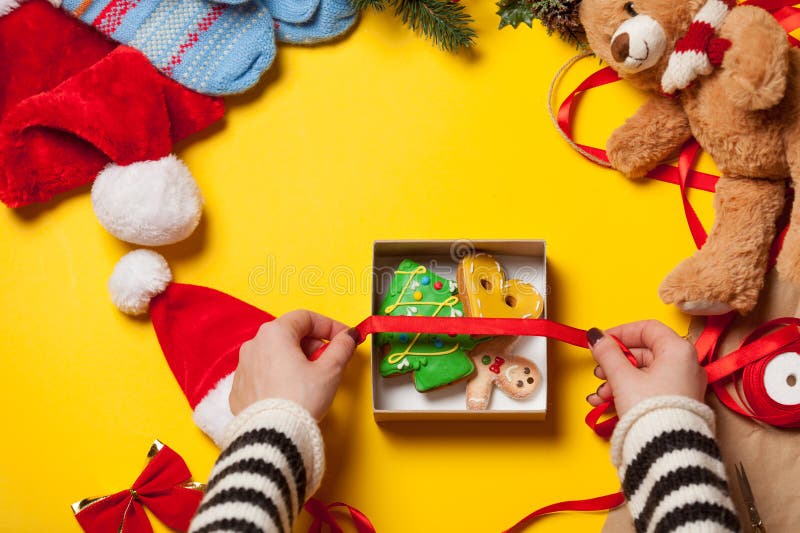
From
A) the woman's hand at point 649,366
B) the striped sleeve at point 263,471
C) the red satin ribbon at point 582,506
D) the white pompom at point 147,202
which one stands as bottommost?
the red satin ribbon at point 582,506

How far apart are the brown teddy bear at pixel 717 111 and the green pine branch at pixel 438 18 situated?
0.39 feet

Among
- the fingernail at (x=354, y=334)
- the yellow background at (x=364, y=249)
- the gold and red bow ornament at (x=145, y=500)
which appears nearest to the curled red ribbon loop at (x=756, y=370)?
the yellow background at (x=364, y=249)

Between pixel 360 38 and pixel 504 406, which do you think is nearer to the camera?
pixel 504 406

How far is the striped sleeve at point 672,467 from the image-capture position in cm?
75

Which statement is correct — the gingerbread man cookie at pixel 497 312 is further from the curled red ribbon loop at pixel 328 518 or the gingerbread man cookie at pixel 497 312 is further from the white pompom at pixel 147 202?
the white pompom at pixel 147 202

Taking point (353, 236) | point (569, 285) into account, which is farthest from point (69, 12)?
point (569, 285)

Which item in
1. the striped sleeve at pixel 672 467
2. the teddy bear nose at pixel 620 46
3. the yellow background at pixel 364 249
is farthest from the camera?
the yellow background at pixel 364 249

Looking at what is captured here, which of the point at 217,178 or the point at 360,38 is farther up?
the point at 360,38

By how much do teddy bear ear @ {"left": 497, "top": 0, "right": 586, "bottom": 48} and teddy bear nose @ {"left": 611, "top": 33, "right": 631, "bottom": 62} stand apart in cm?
14

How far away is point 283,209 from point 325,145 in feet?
0.42

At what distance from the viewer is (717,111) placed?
99cm

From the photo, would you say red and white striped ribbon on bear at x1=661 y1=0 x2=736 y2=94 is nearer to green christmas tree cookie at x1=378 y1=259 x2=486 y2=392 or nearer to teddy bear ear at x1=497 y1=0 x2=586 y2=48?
teddy bear ear at x1=497 y1=0 x2=586 y2=48

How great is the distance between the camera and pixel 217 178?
1.19 meters

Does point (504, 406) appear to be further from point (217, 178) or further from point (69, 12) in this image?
point (69, 12)
